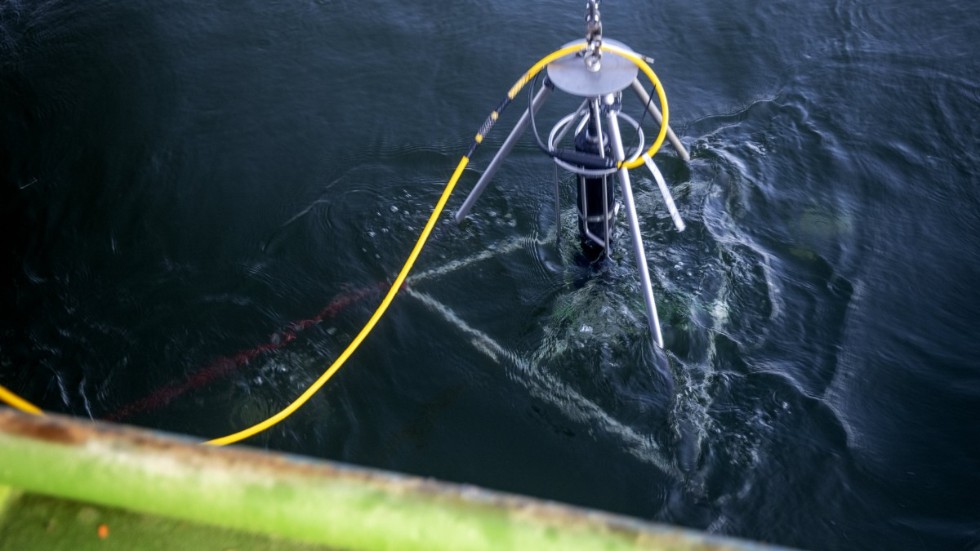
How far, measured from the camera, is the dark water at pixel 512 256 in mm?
3878

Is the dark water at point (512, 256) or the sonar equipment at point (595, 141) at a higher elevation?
the sonar equipment at point (595, 141)

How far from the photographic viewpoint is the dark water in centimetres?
388

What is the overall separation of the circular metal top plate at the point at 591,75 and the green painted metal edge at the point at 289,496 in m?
2.26

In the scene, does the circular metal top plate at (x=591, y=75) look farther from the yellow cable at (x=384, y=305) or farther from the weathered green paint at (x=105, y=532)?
the weathered green paint at (x=105, y=532)

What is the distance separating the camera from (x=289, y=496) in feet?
4.70

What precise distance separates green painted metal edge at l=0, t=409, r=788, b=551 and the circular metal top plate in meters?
2.26

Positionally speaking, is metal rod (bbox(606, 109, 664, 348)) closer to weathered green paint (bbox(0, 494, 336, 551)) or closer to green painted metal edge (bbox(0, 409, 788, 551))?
green painted metal edge (bbox(0, 409, 788, 551))

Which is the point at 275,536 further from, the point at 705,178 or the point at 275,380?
the point at 705,178

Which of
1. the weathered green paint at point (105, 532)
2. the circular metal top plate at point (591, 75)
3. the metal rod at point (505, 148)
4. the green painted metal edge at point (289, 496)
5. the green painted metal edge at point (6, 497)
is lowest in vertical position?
the metal rod at point (505, 148)

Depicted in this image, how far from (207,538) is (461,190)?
377cm

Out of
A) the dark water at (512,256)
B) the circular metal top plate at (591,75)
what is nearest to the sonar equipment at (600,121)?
the circular metal top plate at (591,75)

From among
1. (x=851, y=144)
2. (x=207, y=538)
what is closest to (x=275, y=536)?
(x=207, y=538)

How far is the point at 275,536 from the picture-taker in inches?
57.9

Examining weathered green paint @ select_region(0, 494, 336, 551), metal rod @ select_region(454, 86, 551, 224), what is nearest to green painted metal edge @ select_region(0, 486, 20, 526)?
weathered green paint @ select_region(0, 494, 336, 551)
